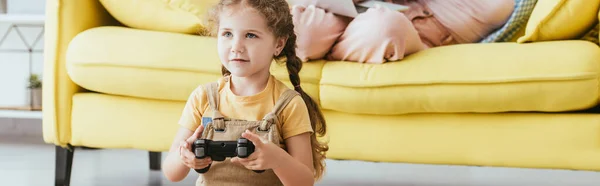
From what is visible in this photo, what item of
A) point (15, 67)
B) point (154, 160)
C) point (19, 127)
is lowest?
point (19, 127)

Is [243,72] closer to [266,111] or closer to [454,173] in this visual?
[266,111]

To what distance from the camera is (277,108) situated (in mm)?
1220

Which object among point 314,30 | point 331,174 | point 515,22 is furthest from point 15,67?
point 515,22

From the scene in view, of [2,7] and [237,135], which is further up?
[237,135]

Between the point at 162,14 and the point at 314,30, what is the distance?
0.45 m

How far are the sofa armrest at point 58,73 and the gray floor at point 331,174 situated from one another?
0.24 metres

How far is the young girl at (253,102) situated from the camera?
Answer: 1.18 meters

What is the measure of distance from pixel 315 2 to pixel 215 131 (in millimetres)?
833

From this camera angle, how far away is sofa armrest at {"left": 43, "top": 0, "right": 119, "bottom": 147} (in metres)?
2.01

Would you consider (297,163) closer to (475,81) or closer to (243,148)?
(243,148)

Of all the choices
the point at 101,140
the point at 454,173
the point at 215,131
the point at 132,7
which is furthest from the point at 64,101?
the point at 454,173

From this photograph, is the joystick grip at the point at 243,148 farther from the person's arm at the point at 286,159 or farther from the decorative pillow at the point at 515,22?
the decorative pillow at the point at 515,22

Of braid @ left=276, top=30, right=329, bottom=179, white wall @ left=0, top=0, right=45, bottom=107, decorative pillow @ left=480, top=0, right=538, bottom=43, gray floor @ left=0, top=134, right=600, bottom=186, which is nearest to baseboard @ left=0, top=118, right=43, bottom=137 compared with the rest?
white wall @ left=0, top=0, right=45, bottom=107

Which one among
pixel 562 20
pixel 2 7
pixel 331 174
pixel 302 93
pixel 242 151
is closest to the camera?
pixel 242 151
